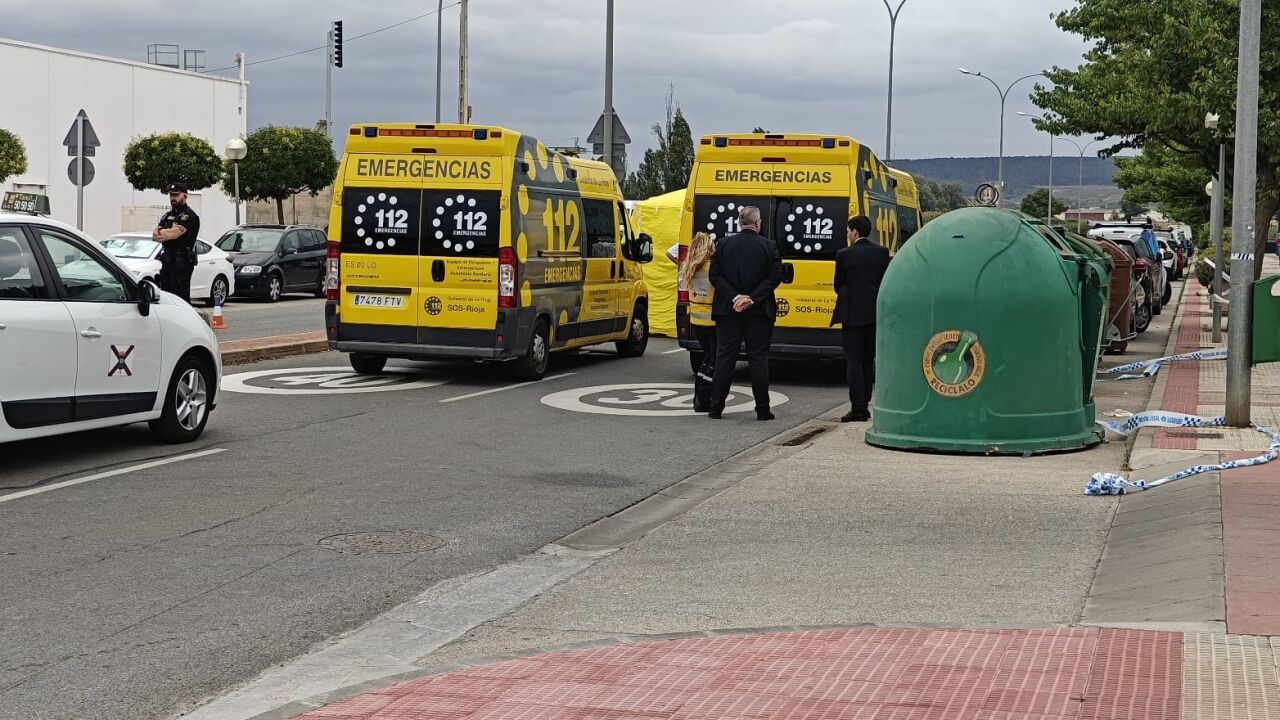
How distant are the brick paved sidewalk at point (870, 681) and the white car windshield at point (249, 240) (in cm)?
2917

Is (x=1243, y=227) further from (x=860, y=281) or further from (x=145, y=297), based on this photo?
(x=145, y=297)

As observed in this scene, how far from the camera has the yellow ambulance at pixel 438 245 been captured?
52.2 feet

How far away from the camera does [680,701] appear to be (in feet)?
17.4

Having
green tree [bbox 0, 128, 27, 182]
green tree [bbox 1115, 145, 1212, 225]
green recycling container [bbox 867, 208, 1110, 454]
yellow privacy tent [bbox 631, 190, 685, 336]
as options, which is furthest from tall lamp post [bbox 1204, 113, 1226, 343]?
green tree [bbox 0, 128, 27, 182]

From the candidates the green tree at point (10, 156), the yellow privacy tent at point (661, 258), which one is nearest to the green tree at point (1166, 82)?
the yellow privacy tent at point (661, 258)

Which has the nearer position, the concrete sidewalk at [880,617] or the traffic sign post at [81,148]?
the concrete sidewalk at [880,617]

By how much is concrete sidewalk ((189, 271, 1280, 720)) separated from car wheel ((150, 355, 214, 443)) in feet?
12.2

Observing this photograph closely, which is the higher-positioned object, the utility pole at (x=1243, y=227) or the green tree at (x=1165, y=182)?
the green tree at (x=1165, y=182)

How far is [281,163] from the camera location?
5609cm

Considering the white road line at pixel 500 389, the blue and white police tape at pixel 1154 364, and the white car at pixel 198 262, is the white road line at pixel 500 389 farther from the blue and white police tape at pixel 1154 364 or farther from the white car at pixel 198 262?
the white car at pixel 198 262

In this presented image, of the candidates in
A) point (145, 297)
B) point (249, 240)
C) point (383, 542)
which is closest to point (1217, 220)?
point (249, 240)

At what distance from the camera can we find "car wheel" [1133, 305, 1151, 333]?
26688 mm

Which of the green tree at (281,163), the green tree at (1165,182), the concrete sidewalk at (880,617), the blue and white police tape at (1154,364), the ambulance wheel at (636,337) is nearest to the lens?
the concrete sidewalk at (880,617)

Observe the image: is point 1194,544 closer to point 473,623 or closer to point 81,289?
point 473,623
